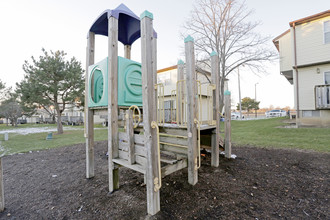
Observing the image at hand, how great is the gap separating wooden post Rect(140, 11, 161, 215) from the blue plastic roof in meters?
1.18

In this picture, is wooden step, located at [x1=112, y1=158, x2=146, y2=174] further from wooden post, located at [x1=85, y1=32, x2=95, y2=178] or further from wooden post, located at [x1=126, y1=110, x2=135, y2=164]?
wooden post, located at [x1=85, y1=32, x2=95, y2=178]

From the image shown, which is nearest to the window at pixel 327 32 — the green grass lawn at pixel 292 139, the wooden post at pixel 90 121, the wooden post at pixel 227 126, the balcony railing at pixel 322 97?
the balcony railing at pixel 322 97

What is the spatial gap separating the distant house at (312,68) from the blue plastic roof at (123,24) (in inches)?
417

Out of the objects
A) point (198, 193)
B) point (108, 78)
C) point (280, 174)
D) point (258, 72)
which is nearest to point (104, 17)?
point (108, 78)

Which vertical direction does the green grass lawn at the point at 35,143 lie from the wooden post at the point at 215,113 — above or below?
below

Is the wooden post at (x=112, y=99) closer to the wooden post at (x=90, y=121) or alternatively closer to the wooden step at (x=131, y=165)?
the wooden step at (x=131, y=165)

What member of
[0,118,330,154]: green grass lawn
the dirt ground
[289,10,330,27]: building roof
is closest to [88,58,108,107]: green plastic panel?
the dirt ground

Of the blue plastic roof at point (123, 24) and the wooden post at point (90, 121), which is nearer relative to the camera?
the blue plastic roof at point (123, 24)

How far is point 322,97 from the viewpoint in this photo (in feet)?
28.3

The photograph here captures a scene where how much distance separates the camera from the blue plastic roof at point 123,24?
291cm

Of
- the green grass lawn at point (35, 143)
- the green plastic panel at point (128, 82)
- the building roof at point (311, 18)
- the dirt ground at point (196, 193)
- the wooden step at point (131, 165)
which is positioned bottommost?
the green grass lawn at point (35, 143)

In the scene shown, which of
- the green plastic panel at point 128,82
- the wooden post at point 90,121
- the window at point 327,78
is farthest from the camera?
the window at point 327,78

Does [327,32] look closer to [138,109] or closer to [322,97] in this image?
[322,97]

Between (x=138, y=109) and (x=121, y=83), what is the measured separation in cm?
75
